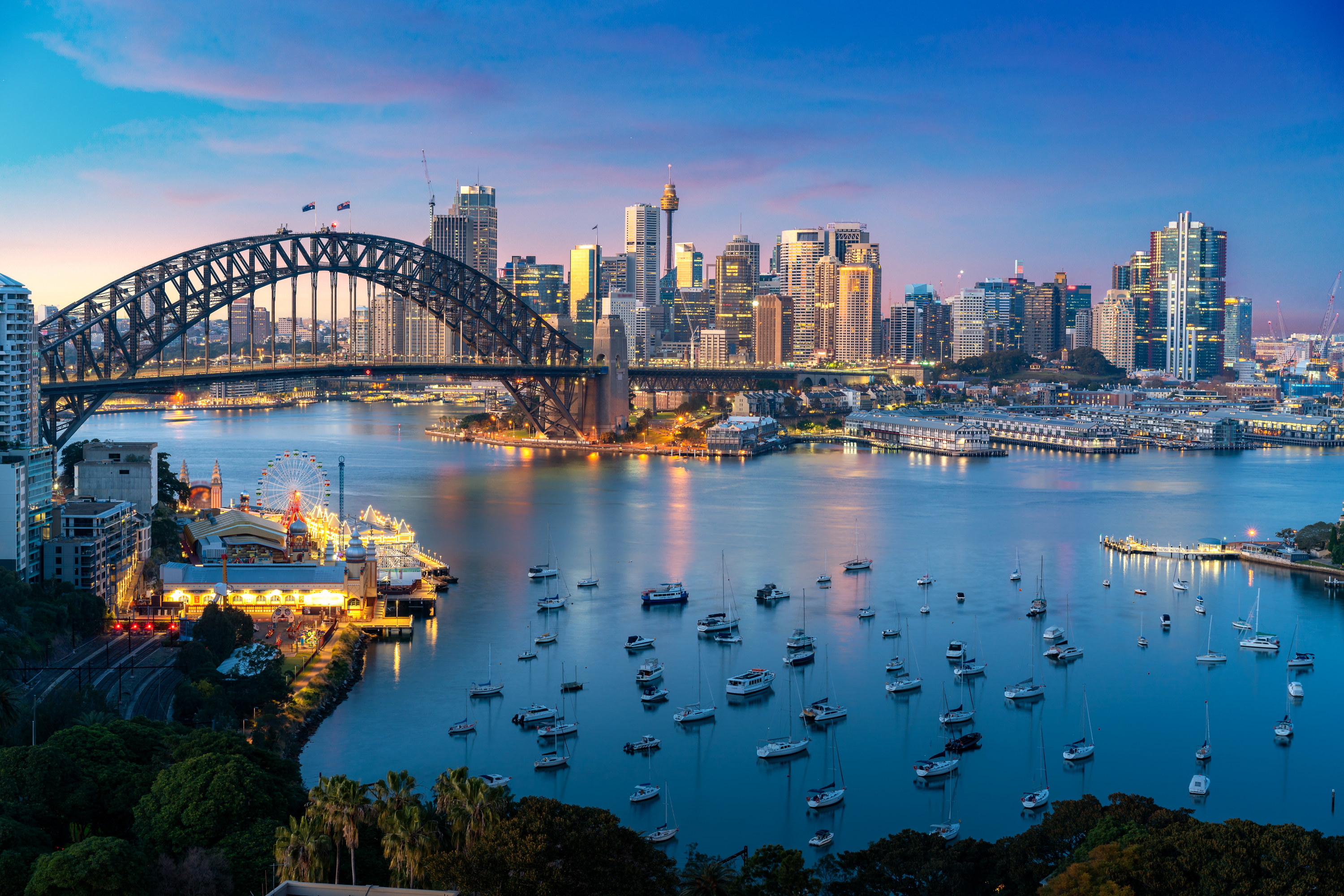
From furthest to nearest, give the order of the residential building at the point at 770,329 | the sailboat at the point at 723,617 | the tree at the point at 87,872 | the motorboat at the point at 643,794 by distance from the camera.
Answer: the residential building at the point at 770,329, the sailboat at the point at 723,617, the motorboat at the point at 643,794, the tree at the point at 87,872

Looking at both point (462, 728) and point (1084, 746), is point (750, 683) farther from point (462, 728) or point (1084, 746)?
point (1084, 746)

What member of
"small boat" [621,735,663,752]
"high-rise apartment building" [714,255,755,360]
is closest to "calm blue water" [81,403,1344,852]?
"small boat" [621,735,663,752]

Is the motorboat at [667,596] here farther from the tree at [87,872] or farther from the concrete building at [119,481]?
the tree at [87,872]

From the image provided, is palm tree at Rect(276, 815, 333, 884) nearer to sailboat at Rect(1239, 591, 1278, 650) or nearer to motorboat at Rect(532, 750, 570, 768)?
motorboat at Rect(532, 750, 570, 768)

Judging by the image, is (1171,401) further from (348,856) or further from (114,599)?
(348,856)

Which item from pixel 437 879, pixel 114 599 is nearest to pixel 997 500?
pixel 114 599

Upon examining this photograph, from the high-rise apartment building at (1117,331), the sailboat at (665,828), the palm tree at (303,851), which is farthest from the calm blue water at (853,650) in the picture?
the high-rise apartment building at (1117,331)

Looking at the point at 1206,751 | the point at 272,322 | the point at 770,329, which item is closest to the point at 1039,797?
the point at 1206,751
